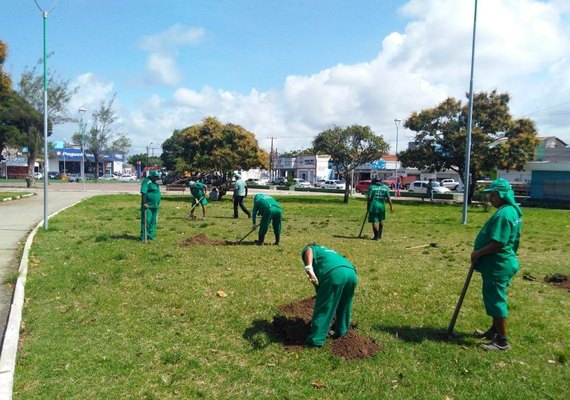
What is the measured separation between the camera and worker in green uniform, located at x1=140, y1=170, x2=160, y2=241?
10.7m

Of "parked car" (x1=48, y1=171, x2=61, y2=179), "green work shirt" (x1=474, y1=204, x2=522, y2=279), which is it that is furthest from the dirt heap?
"parked car" (x1=48, y1=171, x2=61, y2=179)

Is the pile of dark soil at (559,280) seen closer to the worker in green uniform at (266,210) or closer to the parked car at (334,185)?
the worker in green uniform at (266,210)

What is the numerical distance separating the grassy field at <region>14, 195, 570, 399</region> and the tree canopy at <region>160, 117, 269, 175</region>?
54.2 ft

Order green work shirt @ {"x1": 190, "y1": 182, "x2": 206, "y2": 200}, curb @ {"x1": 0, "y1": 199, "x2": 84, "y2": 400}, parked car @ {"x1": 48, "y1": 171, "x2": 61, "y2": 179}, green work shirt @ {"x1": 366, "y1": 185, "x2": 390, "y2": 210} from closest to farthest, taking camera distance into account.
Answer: curb @ {"x1": 0, "y1": 199, "x2": 84, "y2": 400}
green work shirt @ {"x1": 366, "y1": 185, "x2": 390, "y2": 210}
green work shirt @ {"x1": 190, "y1": 182, "x2": 206, "y2": 200}
parked car @ {"x1": 48, "y1": 171, "x2": 61, "y2": 179}

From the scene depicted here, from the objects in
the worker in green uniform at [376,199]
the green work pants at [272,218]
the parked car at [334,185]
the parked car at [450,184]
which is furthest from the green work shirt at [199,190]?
the parked car at [450,184]

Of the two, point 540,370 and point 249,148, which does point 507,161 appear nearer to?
point 249,148

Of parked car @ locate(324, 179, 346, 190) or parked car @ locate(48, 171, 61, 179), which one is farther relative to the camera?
parked car @ locate(48, 171, 61, 179)

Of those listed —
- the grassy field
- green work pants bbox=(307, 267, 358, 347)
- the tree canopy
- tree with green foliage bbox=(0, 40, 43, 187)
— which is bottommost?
the grassy field

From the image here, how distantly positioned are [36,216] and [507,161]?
26.9m

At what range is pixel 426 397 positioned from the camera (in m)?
3.88

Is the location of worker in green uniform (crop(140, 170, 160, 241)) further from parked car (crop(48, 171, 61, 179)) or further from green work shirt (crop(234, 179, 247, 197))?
parked car (crop(48, 171, 61, 179))

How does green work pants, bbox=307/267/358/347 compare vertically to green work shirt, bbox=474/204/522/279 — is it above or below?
below

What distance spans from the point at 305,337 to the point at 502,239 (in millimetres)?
2295

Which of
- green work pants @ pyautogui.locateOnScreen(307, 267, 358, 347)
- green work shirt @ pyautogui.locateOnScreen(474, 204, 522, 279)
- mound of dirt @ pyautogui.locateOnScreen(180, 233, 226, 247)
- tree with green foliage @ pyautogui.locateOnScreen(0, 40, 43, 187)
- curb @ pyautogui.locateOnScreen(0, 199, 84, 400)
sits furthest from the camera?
tree with green foliage @ pyautogui.locateOnScreen(0, 40, 43, 187)
